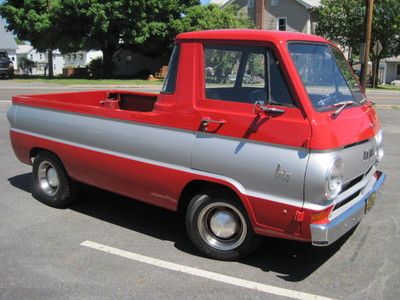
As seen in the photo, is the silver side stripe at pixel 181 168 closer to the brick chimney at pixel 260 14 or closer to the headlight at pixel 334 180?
the headlight at pixel 334 180

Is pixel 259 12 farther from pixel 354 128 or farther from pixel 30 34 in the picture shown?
pixel 354 128

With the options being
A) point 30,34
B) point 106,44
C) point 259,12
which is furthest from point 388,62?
point 30,34

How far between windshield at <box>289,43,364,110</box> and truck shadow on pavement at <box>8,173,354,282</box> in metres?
1.45

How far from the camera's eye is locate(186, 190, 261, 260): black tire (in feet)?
14.8

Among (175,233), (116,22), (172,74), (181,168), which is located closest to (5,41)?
(116,22)

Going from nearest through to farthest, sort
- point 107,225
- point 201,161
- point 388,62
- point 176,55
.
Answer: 1. point 201,161
2. point 176,55
3. point 107,225
4. point 388,62

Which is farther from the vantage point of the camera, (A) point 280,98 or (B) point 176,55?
(B) point 176,55

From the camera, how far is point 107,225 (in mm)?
5629

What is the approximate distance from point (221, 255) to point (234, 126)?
121 centimetres

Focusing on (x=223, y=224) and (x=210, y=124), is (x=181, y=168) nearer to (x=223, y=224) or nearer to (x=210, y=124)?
(x=210, y=124)

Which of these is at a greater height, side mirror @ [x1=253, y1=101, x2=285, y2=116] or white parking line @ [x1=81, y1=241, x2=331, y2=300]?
side mirror @ [x1=253, y1=101, x2=285, y2=116]

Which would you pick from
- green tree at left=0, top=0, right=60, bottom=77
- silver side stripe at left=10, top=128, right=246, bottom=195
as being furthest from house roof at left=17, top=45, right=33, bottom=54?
silver side stripe at left=10, top=128, right=246, bottom=195

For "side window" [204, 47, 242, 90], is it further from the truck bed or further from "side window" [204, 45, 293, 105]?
the truck bed

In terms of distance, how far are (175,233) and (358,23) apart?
39360 mm
